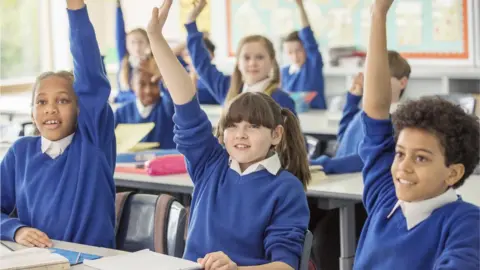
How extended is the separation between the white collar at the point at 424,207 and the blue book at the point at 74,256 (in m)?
0.80

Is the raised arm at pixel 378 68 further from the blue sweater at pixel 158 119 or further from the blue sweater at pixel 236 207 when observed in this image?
the blue sweater at pixel 158 119

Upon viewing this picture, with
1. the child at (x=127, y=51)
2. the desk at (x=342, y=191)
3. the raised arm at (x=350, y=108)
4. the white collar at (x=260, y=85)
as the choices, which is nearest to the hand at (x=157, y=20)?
the desk at (x=342, y=191)

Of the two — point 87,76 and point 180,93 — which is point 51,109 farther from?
point 180,93

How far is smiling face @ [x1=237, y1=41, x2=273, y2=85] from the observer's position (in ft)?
13.9

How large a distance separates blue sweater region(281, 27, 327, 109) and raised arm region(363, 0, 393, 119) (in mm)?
4140

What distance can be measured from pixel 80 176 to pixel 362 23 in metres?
5.14

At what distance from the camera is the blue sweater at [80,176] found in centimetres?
257

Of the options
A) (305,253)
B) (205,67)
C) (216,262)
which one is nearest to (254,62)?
(205,67)

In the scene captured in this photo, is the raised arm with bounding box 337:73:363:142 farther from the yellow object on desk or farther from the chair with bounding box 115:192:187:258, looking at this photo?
the chair with bounding box 115:192:187:258

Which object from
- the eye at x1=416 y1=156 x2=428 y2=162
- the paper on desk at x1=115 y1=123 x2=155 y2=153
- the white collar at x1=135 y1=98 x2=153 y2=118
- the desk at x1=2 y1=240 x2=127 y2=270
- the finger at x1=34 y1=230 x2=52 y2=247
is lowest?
the desk at x1=2 y1=240 x2=127 y2=270

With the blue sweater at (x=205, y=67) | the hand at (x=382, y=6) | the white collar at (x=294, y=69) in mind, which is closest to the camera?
the hand at (x=382, y=6)

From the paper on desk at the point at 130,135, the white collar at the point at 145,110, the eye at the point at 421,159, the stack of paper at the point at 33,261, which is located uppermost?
the white collar at the point at 145,110

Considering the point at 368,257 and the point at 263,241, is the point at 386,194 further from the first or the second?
the point at 263,241

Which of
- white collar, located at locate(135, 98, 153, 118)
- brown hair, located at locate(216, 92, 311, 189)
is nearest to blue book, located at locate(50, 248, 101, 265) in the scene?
brown hair, located at locate(216, 92, 311, 189)
